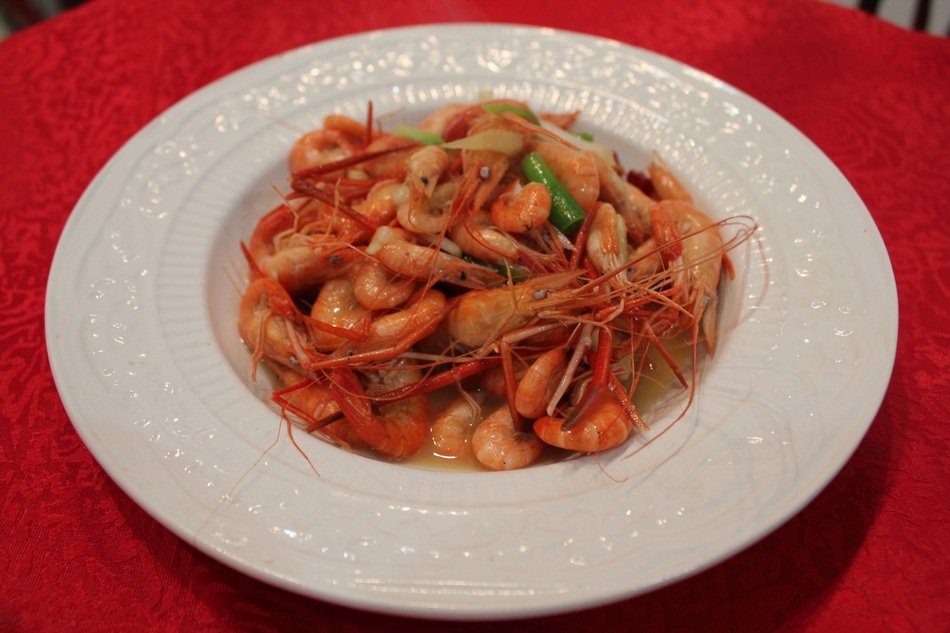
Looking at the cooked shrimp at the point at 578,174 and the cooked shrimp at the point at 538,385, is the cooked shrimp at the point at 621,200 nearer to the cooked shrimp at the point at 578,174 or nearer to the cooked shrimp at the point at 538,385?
the cooked shrimp at the point at 578,174

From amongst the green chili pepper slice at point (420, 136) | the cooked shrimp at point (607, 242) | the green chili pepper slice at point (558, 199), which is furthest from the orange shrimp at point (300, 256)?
the cooked shrimp at point (607, 242)

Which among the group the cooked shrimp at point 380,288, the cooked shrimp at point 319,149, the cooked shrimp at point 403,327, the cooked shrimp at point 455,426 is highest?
the cooked shrimp at point 319,149

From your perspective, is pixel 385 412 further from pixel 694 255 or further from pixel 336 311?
pixel 694 255

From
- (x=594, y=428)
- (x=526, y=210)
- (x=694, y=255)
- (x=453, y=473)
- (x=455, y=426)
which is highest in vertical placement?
(x=526, y=210)

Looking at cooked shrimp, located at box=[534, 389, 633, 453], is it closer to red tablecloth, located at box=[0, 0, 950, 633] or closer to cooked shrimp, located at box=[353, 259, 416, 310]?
red tablecloth, located at box=[0, 0, 950, 633]

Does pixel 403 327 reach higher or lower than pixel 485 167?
lower

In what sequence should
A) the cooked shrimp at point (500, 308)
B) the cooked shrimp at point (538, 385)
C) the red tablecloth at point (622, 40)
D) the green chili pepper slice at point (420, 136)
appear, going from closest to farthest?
the red tablecloth at point (622, 40)
the cooked shrimp at point (538, 385)
the cooked shrimp at point (500, 308)
the green chili pepper slice at point (420, 136)

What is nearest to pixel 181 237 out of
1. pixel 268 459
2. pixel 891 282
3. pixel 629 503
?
pixel 268 459

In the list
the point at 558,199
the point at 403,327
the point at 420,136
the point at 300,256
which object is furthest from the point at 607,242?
the point at 300,256

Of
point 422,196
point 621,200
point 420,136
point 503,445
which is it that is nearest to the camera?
point 503,445
